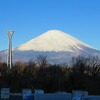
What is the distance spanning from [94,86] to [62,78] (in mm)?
9815

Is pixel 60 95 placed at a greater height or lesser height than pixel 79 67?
lesser

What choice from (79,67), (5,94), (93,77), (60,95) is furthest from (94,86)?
(60,95)

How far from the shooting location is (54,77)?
4469 inches

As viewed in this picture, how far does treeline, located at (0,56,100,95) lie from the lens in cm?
10844

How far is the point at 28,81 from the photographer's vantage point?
111750mm

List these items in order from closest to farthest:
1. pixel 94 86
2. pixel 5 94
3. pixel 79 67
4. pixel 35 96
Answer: pixel 35 96 < pixel 5 94 < pixel 94 86 < pixel 79 67

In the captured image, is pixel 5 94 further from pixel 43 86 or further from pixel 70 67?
pixel 70 67

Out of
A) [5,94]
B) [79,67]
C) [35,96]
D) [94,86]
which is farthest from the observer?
[79,67]

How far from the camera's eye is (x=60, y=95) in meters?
47.6

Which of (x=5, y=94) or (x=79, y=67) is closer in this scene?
(x=5, y=94)

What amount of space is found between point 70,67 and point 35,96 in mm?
76962

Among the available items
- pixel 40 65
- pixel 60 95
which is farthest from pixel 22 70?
pixel 60 95

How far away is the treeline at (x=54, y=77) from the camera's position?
108438 millimetres

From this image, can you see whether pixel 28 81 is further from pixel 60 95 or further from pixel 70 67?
pixel 60 95
